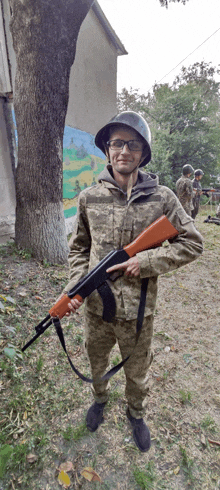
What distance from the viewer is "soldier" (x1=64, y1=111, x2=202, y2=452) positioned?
144cm

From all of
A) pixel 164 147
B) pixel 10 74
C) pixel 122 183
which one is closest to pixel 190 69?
pixel 164 147

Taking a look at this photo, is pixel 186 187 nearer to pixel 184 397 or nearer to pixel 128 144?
pixel 184 397

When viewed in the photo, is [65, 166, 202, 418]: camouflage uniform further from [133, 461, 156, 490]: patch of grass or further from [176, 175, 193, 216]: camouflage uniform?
[176, 175, 193, 216]: camouflage uniform

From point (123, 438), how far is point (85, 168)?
7.16 m

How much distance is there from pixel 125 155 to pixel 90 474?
2.21m

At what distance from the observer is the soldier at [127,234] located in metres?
1.44

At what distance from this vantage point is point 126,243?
155cm

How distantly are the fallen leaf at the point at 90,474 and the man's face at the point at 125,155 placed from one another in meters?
2.11

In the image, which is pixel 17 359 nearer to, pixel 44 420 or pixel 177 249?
pixel 44 420

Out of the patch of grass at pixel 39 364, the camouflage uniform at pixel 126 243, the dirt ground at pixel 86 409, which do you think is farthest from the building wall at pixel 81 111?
the camouflage uniform at pixel 126 243

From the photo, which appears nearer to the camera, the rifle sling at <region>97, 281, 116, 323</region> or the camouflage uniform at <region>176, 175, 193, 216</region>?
the rifle sling at <region>97, 281, 116, 323</region>

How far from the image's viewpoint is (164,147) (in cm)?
1404

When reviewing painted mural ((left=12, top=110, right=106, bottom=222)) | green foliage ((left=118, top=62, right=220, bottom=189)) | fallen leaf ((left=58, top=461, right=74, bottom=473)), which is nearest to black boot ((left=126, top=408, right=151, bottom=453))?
fallen leaf ((left=58, top=461, right=74, bottom=473))

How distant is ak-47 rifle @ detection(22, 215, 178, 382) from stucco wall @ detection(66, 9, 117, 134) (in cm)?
599
